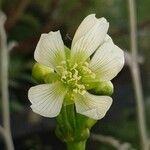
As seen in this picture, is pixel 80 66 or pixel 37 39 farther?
pixel 37 39

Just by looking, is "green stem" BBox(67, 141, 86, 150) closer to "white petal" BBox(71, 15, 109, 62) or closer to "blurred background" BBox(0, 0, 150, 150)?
"white petal" BBox(71, 15, 109, 62)

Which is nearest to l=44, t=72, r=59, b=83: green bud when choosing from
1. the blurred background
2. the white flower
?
the white flower

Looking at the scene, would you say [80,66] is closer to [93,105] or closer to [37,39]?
[93,105]

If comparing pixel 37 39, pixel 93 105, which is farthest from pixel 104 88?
pixel 37 39

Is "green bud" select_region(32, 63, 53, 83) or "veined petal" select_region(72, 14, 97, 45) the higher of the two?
"veined petal" select_region(72, 14, 97, 45)

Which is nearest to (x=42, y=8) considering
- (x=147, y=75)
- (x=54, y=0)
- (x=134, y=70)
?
(x=54, y=0)

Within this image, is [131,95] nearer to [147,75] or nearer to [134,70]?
[147,75]
